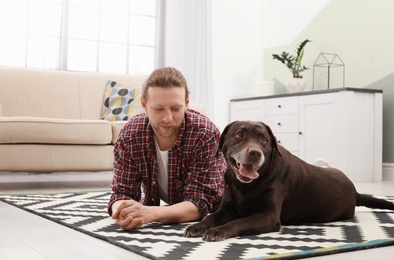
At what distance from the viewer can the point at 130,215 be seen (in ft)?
5.73

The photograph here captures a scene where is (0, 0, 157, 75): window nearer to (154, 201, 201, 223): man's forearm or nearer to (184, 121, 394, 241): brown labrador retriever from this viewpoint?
(154, 201, 201, 223): man's forearm

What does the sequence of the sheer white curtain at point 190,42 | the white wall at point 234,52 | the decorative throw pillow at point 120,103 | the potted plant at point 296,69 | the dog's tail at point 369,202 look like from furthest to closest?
the white wall at point 234,52
the sheer white curtain at point 190,42
the potted plant at point 296,69
the decorative throw pillow at point 120,103
the dog's tail at point 369,202

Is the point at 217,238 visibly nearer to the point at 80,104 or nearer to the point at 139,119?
the point at 139,119

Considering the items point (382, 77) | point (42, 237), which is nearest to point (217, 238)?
point (42, 237)

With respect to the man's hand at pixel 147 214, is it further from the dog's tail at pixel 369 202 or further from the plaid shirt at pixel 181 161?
the dog's tail at pixel 369 202

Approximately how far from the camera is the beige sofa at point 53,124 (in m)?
3.37

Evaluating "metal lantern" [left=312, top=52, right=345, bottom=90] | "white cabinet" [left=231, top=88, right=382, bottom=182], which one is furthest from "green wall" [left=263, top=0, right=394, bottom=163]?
"white cabinet" [left=231, top=88, right=382, bottom=182]


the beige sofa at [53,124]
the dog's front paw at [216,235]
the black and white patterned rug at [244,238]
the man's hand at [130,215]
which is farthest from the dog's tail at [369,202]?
the beige sofa at [53,124]

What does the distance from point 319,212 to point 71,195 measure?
5.18ft

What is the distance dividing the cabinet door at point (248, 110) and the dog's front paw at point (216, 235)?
399 centimetres

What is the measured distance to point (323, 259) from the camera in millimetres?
1391

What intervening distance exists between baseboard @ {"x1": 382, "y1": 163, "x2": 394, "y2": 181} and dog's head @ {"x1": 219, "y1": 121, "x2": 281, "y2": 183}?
3.24 meters

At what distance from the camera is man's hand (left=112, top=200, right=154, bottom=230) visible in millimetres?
1738

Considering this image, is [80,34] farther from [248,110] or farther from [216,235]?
[216,235]
